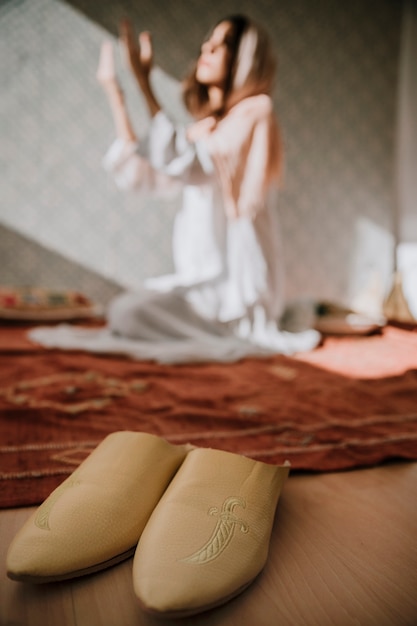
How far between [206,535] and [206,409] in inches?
21.9

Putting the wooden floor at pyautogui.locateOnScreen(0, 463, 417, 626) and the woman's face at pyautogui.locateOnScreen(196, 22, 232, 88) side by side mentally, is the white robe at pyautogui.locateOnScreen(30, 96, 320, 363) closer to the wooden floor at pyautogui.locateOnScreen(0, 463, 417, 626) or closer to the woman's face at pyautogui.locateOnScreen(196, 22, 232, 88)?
the woman's face at pyautogui.locateOnScreen(196, 22, 232, 88)

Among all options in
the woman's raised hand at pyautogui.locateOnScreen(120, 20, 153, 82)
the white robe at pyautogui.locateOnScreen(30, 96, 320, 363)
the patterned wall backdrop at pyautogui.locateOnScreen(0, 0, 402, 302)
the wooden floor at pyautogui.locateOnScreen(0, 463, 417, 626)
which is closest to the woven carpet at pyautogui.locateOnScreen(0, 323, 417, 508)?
the wooden floor at pyautogui.locateOnScreen(0, 463, 417, 626)

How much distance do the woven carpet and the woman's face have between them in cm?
117

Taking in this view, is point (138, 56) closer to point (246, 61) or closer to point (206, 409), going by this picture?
point (246, 61)

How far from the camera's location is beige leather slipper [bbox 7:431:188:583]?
16.9 inches

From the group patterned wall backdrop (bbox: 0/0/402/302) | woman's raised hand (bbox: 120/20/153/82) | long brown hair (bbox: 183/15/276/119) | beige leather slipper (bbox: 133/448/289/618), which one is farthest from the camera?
patterned wall backdrop (bbox: 0/0/402/302)

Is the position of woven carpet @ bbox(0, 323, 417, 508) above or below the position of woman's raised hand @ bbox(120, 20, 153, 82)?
below

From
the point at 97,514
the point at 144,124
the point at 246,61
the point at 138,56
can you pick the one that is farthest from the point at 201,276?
the point at 97,514

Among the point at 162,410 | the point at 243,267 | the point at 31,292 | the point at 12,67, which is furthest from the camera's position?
the point at 12,67

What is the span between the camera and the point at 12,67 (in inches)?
91.6

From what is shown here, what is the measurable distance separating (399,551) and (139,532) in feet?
1.06

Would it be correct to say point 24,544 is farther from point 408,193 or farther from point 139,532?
point 408,193

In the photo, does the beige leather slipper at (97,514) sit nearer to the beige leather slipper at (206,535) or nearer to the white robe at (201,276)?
the beige leather slipper at (206,535)

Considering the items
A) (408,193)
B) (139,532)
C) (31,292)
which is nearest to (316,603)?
(139,532)
